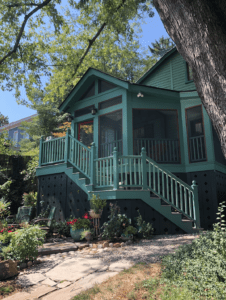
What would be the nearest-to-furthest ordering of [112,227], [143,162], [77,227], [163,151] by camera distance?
[112,227] < [77,227] < [143,162] < [163,151]

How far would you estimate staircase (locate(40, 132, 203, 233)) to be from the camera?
6938mm

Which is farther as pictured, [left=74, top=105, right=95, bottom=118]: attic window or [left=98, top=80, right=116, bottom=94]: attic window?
[left=74, top=105, right=95, bottom=118]: attic window

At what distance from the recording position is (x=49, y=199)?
9.12m

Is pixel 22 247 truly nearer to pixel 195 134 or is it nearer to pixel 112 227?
pixel 112 227

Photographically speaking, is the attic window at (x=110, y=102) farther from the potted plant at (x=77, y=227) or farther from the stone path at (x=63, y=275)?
the stone path at (x=63, y=275)

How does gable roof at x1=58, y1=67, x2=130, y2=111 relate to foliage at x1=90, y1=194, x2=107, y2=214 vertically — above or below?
above

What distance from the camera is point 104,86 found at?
10.9 m

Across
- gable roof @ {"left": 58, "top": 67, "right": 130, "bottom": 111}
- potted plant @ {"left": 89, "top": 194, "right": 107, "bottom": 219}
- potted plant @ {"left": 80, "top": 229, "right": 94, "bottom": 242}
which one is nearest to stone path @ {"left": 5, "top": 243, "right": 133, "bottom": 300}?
potted plant @ {"left": 80, "top": 229, "right": 94, "bottom": 242}

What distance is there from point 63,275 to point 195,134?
1010 centimetres

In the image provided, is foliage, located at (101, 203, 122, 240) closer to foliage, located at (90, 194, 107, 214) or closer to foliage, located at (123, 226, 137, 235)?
foliage, located at (123, 226, 137, 235)

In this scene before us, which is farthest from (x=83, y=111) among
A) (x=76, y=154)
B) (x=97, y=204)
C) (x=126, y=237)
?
(x=126, y=237)

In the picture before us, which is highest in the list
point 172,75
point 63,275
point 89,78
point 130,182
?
point 172,75

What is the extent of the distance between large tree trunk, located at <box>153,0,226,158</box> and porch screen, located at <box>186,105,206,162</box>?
288 inches

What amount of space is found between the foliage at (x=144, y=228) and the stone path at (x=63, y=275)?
1651mm
